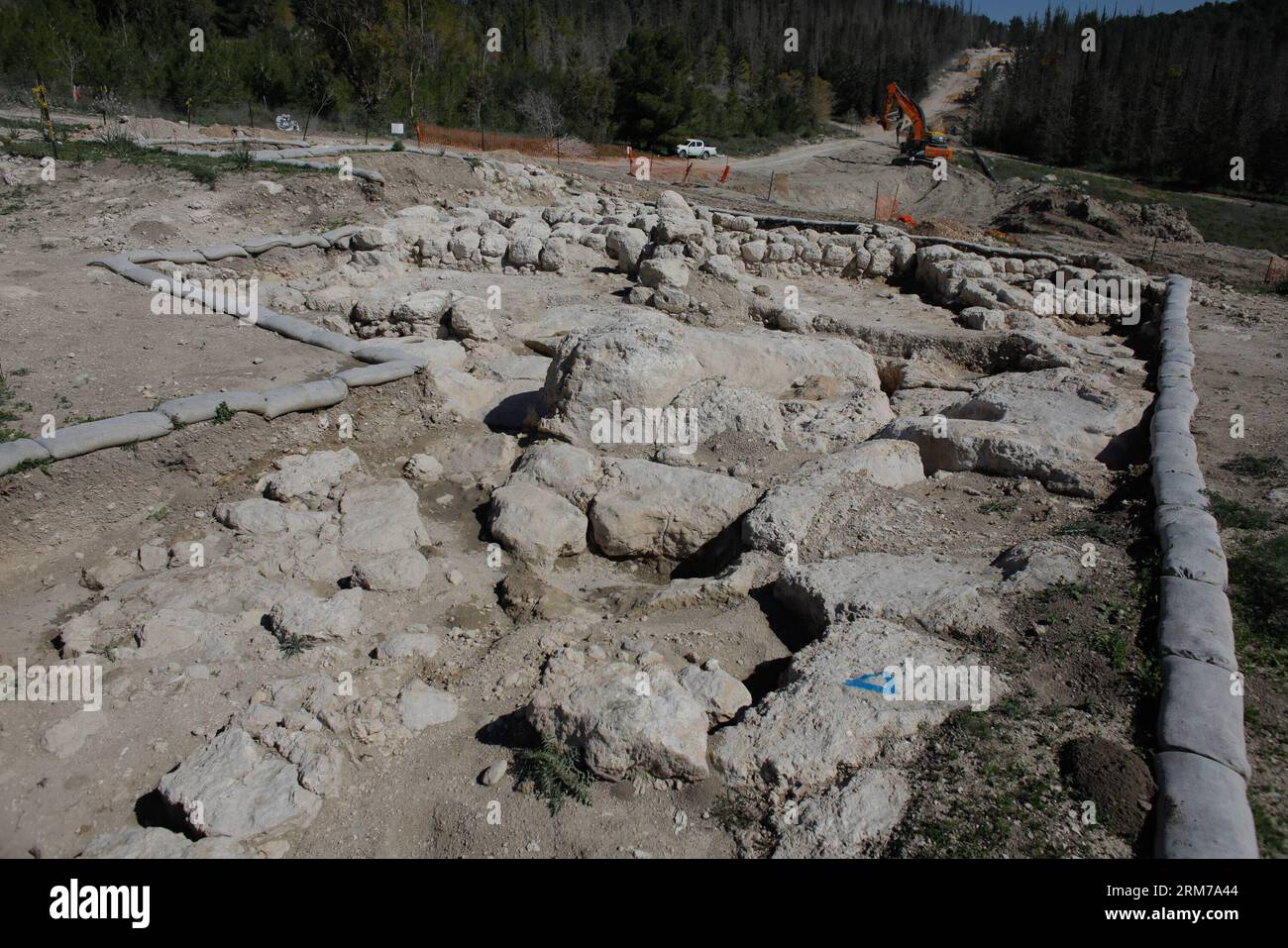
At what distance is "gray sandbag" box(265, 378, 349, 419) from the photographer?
6.92 metres

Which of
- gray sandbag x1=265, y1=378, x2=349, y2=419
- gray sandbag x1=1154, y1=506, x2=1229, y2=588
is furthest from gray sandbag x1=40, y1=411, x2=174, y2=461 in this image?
gray sandbag x1=1154, y1=506, x2=1229, y2=588

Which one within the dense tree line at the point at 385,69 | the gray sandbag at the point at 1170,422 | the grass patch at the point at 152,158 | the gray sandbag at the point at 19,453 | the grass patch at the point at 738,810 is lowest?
the grass patch at the point at 738,810

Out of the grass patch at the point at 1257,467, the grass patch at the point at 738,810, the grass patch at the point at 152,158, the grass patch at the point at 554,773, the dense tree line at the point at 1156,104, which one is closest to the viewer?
the grass patch at the point at 738,810

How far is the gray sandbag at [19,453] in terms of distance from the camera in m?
5.44

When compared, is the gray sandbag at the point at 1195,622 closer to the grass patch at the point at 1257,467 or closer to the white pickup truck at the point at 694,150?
the grass patch at the point at 1257,467

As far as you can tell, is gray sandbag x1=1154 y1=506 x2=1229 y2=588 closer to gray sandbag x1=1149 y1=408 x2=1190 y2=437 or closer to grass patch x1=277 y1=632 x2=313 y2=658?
gray sandbag x1=1149 y1=408 x2=1190 y2=437

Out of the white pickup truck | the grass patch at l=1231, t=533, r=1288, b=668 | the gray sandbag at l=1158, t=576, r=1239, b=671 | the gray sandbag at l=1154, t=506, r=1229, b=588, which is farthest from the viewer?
the white pickup truck

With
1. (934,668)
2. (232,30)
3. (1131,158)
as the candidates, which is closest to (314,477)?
(934,668)

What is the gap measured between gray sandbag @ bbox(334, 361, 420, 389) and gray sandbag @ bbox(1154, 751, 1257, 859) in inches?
262

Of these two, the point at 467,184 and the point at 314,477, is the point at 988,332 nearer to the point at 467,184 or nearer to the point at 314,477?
the point at 314,477

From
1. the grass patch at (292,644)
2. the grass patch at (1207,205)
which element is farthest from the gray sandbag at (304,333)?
the grass patch at (1207,205)

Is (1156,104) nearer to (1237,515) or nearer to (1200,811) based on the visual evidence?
(1237,515)

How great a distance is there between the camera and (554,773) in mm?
3980

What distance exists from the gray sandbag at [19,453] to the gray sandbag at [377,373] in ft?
7.99
